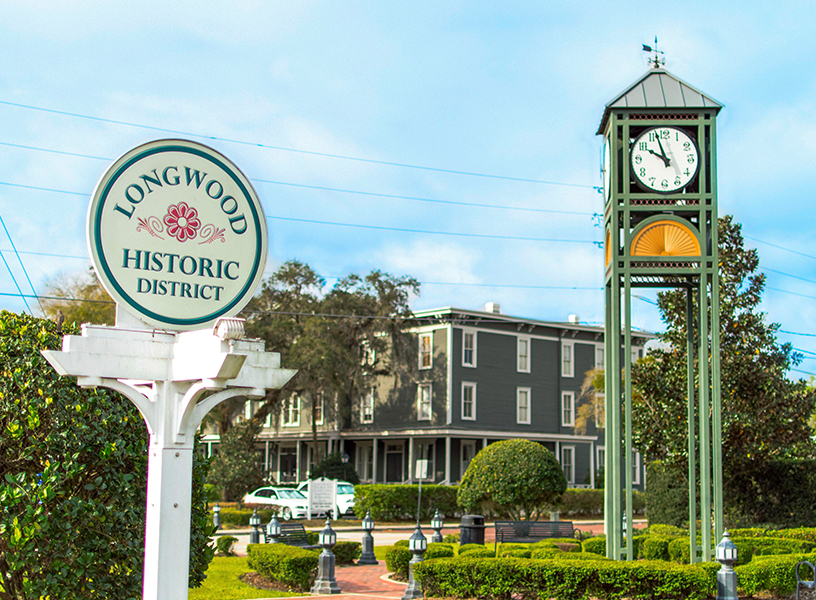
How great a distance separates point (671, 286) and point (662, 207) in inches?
68.7

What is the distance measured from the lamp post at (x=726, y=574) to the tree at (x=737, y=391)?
8.50 meters

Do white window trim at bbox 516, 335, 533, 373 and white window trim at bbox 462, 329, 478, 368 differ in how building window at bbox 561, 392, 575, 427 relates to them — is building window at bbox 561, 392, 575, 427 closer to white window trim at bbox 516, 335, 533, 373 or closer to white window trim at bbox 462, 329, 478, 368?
white window trim at bbox 516, 335, 533, 373

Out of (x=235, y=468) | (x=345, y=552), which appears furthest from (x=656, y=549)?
(x=235, y=468)

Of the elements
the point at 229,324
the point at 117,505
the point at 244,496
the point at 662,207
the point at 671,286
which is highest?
the point at 662,207

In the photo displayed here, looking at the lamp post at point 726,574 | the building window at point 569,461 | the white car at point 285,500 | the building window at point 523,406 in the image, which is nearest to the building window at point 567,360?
the building window at point 523,406

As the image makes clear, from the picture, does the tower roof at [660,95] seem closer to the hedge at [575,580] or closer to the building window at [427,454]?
the hedge at [575,580]

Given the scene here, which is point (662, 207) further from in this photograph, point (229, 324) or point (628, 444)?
point (229, 324)

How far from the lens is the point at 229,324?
487 centimetres

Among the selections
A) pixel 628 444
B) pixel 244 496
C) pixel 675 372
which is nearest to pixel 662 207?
pixel 628 444

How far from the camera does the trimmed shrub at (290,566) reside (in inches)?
554

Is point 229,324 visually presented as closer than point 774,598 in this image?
Yes

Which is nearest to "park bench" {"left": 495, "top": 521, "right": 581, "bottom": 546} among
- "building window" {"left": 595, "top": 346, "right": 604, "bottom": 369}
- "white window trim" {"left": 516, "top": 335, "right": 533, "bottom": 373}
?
"white window trim" {"left": 516, "top": 335, "right": 533, "bottom": 373}

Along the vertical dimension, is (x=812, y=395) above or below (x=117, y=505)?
above

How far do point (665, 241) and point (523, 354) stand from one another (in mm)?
31939
